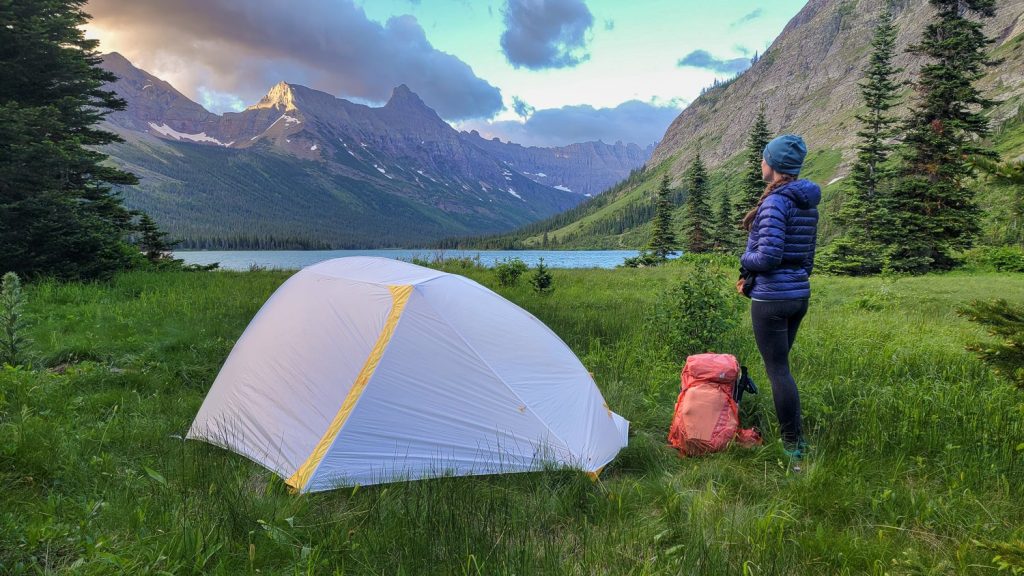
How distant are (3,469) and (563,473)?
13.6ft

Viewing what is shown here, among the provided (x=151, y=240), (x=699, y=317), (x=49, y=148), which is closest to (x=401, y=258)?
(x=151, y=240)

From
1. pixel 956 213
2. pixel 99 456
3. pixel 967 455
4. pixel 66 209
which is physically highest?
pixel 956 213

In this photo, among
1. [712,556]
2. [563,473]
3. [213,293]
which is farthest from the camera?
[213,293]

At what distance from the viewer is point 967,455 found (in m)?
3.75

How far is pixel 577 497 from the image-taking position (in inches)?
136

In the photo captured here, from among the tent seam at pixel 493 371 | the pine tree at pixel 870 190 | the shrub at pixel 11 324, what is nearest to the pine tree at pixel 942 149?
the pine tree at pixel 870 190

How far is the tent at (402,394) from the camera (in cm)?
376

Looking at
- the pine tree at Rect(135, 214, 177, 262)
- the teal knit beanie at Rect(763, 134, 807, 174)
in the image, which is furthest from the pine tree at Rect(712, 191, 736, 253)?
the teal knit beanie at Rect(763, 134, 807, 174)

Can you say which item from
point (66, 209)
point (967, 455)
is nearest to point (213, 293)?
point (66, 209)

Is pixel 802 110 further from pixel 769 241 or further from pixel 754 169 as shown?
pixel 769 241

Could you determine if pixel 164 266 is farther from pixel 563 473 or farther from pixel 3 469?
pixel 563 473

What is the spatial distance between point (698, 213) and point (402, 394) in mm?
43391

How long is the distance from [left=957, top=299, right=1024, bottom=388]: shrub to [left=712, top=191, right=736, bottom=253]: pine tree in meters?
43.3

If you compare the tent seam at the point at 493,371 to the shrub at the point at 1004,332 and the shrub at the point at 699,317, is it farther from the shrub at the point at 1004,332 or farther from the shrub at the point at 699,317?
the shrub at the point at 699,317
